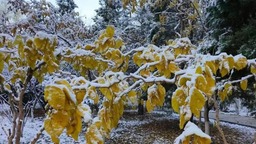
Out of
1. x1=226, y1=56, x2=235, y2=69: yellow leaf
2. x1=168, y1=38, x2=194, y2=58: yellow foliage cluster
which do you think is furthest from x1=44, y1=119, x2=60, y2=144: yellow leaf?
x1=168, y1=38, x2=194, y2=58: yellow foliage cluster

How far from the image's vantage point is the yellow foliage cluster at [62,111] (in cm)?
72

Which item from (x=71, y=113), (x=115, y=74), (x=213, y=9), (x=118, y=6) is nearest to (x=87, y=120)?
(x=71, y=113)

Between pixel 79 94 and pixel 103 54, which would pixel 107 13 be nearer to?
pixel 103 54

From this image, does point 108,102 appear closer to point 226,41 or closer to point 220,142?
point 226,41

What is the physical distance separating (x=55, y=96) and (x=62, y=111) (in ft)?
0.16

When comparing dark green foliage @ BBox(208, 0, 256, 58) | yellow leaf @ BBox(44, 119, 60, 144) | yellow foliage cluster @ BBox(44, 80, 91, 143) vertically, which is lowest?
yellow leaf @ BBox(44, 119, 60, 144)

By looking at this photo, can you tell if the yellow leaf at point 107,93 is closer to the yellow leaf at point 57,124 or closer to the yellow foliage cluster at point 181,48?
the yellow leaf at point 57,124

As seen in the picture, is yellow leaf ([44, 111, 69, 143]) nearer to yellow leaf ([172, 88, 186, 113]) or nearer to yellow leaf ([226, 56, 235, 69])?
yellow leaf ([172, 88, 186, 113])

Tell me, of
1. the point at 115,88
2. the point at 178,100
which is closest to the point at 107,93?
the point at 115,88

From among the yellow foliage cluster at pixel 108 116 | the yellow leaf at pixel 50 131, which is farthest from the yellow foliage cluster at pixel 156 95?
the yellow leaf at pixel 50 131

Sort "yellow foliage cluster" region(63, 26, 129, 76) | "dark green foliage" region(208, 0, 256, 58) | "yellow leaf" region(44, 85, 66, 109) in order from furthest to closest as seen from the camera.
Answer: "dark green foliage" region(208, 0, 256, 58), "yellow foliage cluster" region(63, 26, 129, 76), "yellow leaf" region(44, 85, 66, 109)

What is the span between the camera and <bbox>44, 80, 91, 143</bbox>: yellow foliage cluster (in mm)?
721

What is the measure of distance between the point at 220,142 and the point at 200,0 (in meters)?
4.31

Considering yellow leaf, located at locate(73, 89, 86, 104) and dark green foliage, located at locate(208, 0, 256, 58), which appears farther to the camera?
dark green foliage, located at locate(208, 0, 256, 58)
